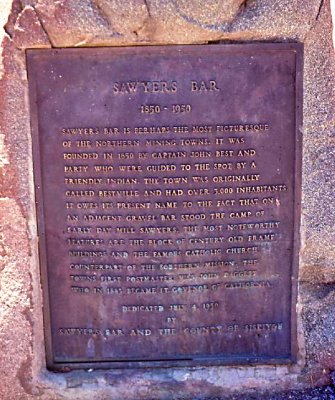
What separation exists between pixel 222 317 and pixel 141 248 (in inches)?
18.2

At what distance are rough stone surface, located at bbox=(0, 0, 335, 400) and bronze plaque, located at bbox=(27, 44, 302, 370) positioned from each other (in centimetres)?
5

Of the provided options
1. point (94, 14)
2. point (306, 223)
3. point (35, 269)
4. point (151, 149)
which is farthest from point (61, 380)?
point (94, 14)

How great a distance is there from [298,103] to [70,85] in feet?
3.00

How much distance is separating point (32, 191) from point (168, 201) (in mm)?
559

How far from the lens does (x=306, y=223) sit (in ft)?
7.97

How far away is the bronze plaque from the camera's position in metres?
2.28

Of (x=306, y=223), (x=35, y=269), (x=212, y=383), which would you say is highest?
(x=306, y=223)

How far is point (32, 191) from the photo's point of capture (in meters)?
2.36

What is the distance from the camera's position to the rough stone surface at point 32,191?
7.25 feet

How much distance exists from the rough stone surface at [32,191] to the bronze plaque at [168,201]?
0.05 m

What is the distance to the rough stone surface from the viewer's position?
2211 millimetres

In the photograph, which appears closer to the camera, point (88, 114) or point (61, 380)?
point (88, 114)

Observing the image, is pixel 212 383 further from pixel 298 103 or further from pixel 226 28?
pixel 226 28

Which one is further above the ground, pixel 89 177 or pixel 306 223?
pixel 89 177
